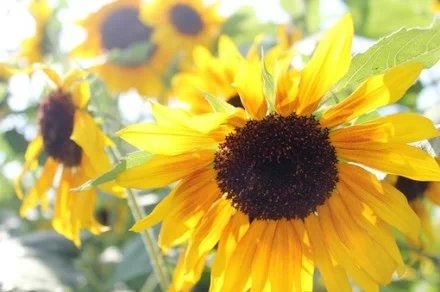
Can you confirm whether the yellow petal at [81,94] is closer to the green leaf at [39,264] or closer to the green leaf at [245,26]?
the green leaf at [39,264]

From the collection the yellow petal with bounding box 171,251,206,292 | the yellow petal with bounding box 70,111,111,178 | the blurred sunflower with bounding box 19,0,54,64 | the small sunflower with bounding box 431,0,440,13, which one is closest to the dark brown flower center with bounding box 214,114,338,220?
the yellow petal with bounding box 171,251,206,292

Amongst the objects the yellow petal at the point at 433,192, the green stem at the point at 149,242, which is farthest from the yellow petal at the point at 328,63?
the yellow petal at the point at 433,192

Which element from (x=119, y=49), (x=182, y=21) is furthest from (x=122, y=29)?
(x=182, y=21)

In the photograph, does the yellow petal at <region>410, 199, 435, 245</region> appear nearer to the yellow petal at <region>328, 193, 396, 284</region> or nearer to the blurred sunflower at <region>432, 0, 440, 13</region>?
the yellow petal at <region>328, 193, 396, 284</region>

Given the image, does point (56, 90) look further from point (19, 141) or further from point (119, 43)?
point (119, 43)

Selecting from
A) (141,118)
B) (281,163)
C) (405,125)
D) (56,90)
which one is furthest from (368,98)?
(141,118)

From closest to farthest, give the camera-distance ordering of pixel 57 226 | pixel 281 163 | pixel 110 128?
pixel 281 163
pixel 110 128
pixel 57 226
